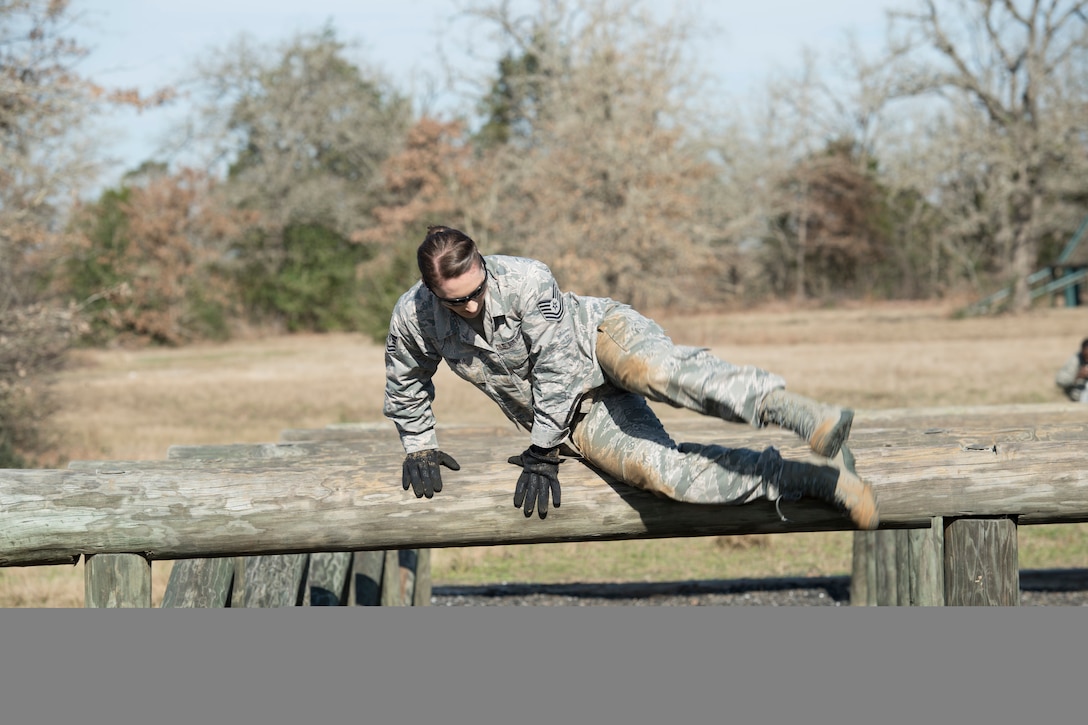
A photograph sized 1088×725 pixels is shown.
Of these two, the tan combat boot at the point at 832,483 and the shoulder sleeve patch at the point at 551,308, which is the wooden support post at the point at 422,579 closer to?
the shoulder sleeve patch at the point at 551,308

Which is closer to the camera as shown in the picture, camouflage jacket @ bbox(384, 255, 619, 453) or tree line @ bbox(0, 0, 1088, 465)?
camouflage jacket @ bbox(384, 255, 619, 453)

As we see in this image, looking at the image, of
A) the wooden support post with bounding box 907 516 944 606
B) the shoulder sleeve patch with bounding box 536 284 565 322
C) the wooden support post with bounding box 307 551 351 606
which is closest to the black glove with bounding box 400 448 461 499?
the shoulder sleeve patch with bounding box 536 284 565 322

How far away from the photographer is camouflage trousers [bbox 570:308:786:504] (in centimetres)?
368

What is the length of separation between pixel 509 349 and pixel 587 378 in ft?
1.02

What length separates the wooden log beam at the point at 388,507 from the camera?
397cm

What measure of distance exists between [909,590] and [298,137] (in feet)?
133

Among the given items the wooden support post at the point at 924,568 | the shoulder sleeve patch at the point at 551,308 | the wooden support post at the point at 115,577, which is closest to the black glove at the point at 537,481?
the shoulder sleeve patch at the point at 551,308

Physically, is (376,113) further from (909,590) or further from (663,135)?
(909,590)

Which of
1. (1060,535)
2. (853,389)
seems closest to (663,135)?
(853,389)

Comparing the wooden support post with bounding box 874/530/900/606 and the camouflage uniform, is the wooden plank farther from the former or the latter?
the wooden support post with bounding box 874/530/900/606

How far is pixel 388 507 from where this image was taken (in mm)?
3994

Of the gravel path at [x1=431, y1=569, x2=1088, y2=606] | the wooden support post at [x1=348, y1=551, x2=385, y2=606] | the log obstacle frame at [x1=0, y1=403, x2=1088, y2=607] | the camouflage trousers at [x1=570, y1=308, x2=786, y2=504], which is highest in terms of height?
the camouflage trousers at [x1=570, y1=308, x2=786, y2=504]

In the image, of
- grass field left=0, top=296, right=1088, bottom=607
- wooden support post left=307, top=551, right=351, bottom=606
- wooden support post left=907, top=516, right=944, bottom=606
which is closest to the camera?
wooden support post left=907, top=516, right=944, bottom=606

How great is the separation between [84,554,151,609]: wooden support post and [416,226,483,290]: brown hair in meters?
1.56
